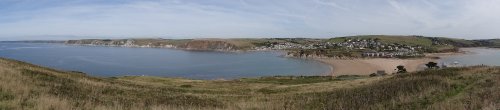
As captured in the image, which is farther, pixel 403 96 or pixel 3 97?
pixel 403 96

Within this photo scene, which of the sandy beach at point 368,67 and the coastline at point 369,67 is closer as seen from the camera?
the coastline at point 369,67

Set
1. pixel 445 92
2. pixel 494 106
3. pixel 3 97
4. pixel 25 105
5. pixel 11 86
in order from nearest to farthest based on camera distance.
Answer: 1. pixel 494 106
2. pixel 25 105
3. pixel 3 97
4. pixel 11 86
5. pixel 445 92

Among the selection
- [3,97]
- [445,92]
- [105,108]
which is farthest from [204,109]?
[445,92]

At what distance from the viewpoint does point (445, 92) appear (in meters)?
17.1

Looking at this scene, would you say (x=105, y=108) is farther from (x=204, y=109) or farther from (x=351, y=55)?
(x=351, y=55)

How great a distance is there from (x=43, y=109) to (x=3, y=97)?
2.05 m

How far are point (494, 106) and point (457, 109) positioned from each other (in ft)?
2.76

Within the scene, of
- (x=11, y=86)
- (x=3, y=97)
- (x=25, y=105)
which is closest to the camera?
(x=25, y=105)

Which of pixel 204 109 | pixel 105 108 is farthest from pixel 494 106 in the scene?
pixel 105 108

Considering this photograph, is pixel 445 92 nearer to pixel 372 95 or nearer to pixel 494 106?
pixel 372 95

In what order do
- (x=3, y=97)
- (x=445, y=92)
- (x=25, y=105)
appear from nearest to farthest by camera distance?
(x=25, y=105), (x=3, y=97), (x=445, y=92)

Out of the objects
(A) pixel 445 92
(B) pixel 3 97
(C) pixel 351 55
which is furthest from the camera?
(C) pixel 351 55

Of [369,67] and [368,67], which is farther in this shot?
[368,67]

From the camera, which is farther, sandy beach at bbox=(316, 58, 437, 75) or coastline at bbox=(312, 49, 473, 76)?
sandy beach at bbox=(316, 58, 437, 75)
